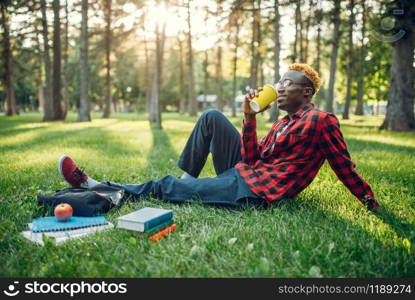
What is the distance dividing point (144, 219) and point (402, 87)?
12286 millimetres

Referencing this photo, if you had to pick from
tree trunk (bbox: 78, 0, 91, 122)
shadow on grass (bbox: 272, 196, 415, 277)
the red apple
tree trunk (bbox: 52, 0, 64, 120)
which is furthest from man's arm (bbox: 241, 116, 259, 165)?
tree trunk (bbox: 52, 0, 64, 120)

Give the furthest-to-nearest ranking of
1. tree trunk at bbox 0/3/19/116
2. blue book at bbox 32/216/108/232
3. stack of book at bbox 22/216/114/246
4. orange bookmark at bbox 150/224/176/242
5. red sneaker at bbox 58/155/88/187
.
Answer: tree trunk at bbox 0/3/19/116 < red sneaker at bbox 58/155/88/187 < blue book at bbox 32/216/108/232 < stack of book at bbox 22/216/114/246 < orange bookmark at bbox 150/224/176/242

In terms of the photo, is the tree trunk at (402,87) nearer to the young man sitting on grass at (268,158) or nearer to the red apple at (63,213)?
the young man sitting on grass at (268,158)

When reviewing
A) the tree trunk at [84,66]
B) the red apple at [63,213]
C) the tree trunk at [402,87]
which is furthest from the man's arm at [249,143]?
the tree trunk at [84,66]

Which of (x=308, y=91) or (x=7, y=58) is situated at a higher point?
(x=7, y=58)

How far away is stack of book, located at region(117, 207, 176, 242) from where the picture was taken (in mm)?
2549

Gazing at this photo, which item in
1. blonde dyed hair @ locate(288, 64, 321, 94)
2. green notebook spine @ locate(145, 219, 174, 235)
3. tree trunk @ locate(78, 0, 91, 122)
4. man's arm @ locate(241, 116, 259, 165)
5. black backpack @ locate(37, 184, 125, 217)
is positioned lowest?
green notebook spine @ locate(145, 219, 174, 235)

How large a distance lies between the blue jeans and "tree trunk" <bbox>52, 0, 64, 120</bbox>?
1775 cm

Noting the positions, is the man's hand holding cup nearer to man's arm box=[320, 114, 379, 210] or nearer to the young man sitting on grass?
the young man sitting on grass

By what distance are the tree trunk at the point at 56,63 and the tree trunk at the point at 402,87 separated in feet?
52.8

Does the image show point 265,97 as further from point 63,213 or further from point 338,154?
point 63,213

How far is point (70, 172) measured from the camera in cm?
358

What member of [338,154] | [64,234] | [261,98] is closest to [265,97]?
[261,98]

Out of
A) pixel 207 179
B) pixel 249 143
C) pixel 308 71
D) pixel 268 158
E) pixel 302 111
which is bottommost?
pixel 207 179
